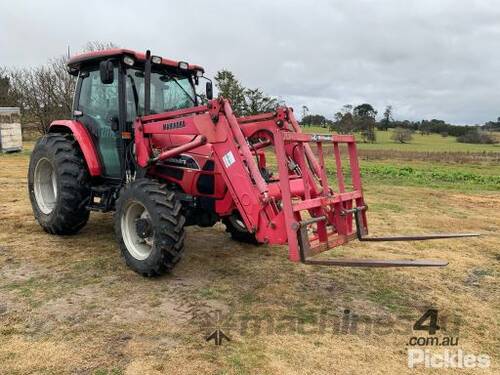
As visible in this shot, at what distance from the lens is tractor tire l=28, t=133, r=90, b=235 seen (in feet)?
19.6

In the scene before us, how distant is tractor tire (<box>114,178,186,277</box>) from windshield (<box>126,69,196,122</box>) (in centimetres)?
121

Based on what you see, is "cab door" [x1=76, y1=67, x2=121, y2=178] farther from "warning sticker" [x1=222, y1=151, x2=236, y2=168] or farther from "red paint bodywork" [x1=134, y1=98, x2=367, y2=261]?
"warning sticker" [x1=222, y1=151, x2=236, y2=168]

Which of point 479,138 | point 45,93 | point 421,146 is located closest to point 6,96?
point 45,93

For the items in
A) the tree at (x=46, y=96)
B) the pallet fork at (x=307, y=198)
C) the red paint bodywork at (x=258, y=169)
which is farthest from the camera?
the tree at (x=46, y=96)

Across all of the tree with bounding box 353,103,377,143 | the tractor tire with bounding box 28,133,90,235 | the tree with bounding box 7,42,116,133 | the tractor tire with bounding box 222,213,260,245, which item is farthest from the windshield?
the tree with bounding box 353,103,377,143

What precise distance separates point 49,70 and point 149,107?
2544 cm

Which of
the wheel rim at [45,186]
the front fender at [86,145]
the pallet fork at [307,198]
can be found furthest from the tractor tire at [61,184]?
the pallet fork at [307,198]

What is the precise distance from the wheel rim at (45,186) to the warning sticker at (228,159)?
3325mm

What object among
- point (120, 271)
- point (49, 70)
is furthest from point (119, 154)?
point (49, 70)

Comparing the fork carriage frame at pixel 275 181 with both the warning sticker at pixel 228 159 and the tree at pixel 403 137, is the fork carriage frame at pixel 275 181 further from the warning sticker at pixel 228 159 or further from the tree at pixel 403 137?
the tree at pixel 403 137

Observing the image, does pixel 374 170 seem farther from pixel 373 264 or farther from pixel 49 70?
pixel 49 70

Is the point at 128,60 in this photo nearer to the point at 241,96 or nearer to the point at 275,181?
the point at 275,181

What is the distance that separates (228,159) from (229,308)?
1.42 meters

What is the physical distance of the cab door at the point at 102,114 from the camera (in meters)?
5.84
